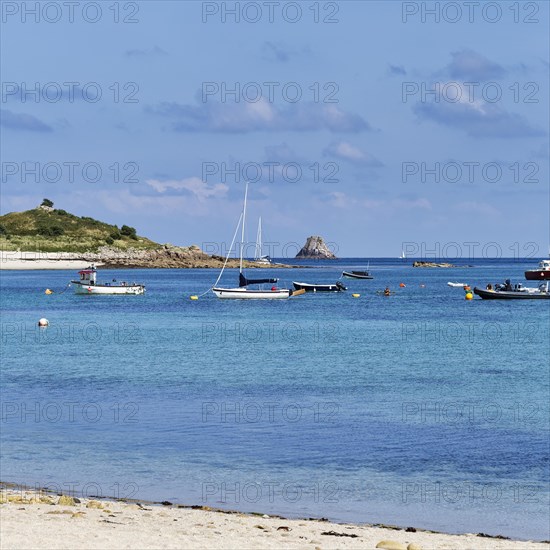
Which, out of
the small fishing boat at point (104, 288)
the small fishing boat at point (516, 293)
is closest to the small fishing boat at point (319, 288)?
the small fishing boat at point (104, 288)

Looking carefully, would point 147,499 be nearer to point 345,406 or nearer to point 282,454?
point 282,454

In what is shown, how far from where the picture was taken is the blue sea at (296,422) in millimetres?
23391

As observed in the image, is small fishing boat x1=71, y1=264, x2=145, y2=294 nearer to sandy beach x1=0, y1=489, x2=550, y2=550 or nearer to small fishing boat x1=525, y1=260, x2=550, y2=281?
small fishing boat x1=525, y1=260, x2=550, y2=281

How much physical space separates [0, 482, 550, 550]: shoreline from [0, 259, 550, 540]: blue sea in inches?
63.3

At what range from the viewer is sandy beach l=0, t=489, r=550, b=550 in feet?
53.6

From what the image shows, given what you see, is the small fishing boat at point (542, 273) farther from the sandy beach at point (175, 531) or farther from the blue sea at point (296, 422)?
the sandy beach at point (175, 531)

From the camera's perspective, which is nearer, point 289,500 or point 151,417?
point 289,500

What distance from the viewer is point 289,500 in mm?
22953

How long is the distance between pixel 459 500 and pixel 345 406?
13755mm

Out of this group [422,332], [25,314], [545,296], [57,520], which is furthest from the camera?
[545,296]

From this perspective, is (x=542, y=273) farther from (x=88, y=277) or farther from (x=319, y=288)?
(x=88, y=277)

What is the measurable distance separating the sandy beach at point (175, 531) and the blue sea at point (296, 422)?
1.89 m

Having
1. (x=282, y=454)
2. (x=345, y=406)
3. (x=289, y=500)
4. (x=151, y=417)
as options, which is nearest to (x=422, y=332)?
(x=345, y=406)

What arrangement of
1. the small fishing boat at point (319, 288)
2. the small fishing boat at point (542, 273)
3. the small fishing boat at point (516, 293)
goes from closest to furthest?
the small fishing boat at point (516, 293), the small fishing boat at point (319, 288), the small fishing boat at point (542, 273)
